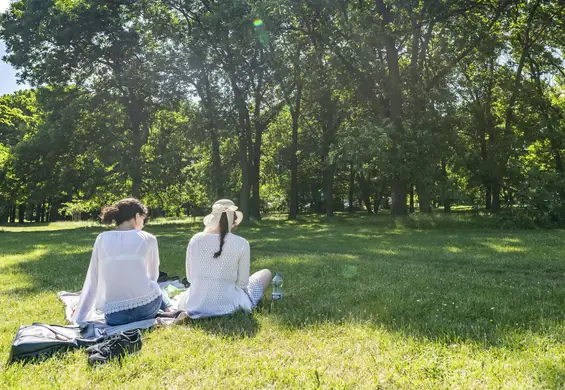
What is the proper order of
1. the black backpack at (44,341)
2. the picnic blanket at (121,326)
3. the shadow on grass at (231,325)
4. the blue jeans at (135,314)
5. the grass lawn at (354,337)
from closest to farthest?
the grass lawn at (354,337) → the black backpack at (44,341) → the shadow on grass at (231,325) → the picnic blanket at (121,326) → the blue jeans at (135,314)

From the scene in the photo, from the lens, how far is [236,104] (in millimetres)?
29359

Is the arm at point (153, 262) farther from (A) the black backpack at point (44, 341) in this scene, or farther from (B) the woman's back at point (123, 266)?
(A) the black backpack at point (44, 341)

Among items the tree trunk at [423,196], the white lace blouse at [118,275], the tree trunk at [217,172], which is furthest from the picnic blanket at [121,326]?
the tree trunk at [217,172]

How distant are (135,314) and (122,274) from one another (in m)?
0.56

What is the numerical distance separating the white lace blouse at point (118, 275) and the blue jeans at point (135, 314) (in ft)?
0.18

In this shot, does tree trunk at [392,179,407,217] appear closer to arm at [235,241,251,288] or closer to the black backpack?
arm at [235,241,251,288]

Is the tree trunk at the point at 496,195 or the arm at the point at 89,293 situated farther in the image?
the tree trunk at the point at 496,195

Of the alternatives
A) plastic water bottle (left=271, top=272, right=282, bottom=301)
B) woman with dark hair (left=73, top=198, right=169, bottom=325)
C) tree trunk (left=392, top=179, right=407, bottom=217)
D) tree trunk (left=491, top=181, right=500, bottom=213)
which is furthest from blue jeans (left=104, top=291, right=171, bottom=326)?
tree trunk (left=491, top=181, right=500, bottom=213)

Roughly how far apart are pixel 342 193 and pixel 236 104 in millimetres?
27984

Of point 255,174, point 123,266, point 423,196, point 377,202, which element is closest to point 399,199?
point 423,196

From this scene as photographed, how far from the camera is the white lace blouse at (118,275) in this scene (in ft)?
17.9

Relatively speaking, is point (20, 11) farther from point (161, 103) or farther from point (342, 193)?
point (342, 193)

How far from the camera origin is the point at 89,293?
18.6ft

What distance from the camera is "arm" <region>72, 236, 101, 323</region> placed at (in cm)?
560
